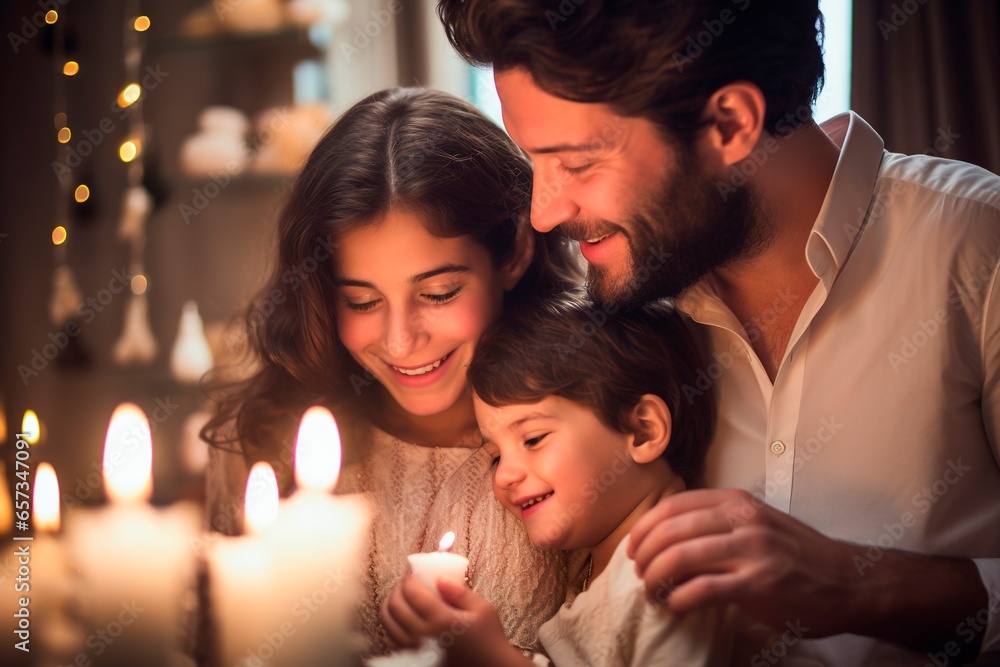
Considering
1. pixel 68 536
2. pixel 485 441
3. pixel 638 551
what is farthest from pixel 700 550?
pixel 68 536

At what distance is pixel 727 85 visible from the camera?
1.19m

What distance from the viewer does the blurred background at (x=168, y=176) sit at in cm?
218

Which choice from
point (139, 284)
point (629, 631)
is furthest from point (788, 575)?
point (139, 284)

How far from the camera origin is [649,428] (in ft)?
4.02

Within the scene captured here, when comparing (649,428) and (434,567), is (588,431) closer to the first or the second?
(649,428)

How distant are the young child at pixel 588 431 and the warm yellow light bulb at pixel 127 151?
167 centimetres

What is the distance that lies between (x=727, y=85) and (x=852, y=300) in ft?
1.19

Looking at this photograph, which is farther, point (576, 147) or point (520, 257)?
point (520, 257)

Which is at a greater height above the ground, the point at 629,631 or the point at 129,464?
the point at 129,464

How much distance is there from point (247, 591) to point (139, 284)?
210 centimetres

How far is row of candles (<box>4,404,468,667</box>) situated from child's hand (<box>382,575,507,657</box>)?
0.02m

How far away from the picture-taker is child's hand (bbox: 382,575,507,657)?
91cm

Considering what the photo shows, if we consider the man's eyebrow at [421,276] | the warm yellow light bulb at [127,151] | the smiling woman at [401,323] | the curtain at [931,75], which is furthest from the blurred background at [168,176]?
the man's eyebrow at [421,276]

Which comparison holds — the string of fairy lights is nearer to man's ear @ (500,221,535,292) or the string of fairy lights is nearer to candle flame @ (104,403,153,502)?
man's ear @ (500,221,535,292)
